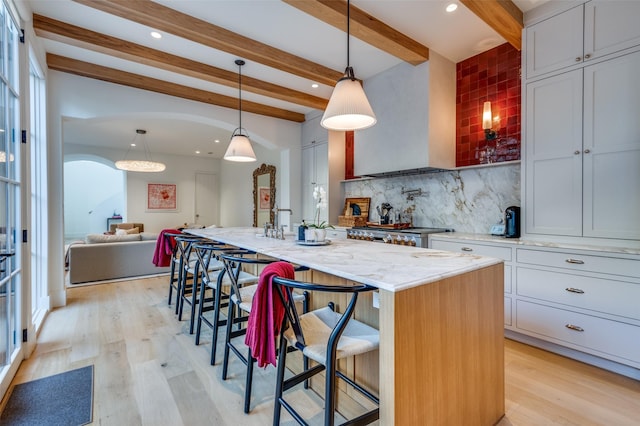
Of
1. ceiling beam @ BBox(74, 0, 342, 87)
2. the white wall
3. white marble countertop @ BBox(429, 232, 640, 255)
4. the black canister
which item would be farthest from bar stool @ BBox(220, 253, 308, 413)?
the white wall

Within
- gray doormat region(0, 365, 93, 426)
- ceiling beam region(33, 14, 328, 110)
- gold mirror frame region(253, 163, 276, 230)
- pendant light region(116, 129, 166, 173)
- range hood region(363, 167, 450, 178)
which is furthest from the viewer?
gold mirror frame region(253, 163, 276, 230)

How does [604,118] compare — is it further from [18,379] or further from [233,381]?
[18,379]

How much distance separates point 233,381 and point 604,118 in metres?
3.33

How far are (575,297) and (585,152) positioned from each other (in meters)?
1.14

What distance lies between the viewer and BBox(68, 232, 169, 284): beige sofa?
452 centimetres

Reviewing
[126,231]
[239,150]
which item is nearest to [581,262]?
[239,150]

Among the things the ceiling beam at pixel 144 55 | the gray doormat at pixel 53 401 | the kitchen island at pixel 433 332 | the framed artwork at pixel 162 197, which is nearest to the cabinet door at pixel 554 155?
the kitchen island at pixel 433 332

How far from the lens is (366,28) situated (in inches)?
103

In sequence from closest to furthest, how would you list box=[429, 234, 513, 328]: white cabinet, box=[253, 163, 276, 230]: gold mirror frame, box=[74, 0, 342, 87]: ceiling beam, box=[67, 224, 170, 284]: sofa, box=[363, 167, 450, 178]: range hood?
box=[74, 0, 342, 87]: ceiling beam
box=[429, 234, 513, 328]: white cabinet
box=[363, 167, 450, 178]: range hood
box=[67, 224, 170, 284]: sofa
box=[253, 163, 276, 230]: gold mirror frame

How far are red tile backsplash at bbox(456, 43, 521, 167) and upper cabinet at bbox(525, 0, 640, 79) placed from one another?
0.40 metres

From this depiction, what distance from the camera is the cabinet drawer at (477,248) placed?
2658 mm

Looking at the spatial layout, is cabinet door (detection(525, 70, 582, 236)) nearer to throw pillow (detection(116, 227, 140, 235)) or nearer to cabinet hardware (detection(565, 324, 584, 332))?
cabinet hardware (detection(565, 324, 584, 332))

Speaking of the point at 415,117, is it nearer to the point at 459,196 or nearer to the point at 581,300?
the point at 459,196

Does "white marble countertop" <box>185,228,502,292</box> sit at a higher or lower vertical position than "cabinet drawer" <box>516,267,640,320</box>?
higher
